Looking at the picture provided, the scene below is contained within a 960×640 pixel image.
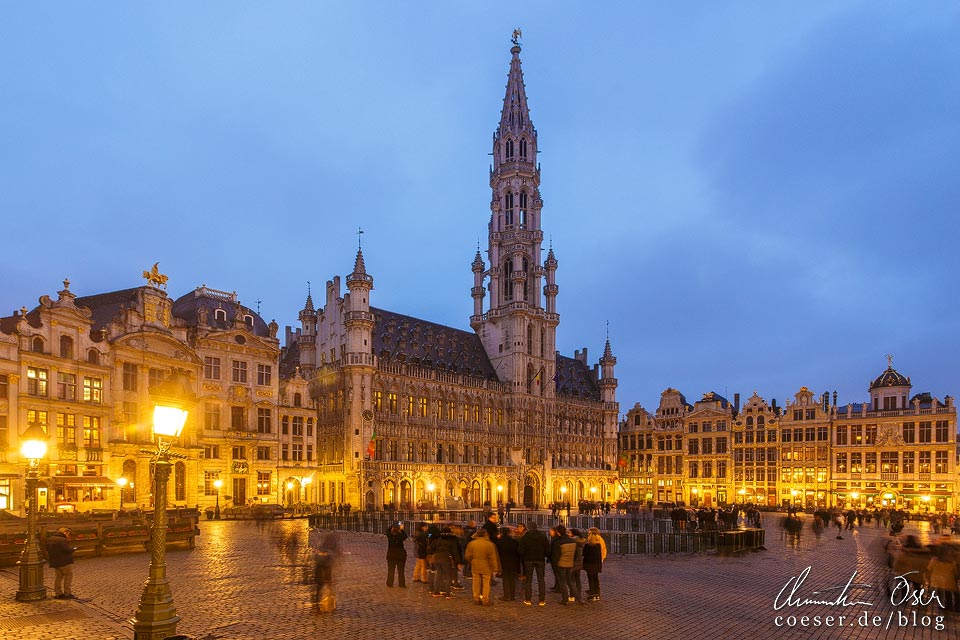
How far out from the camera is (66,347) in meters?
45.7

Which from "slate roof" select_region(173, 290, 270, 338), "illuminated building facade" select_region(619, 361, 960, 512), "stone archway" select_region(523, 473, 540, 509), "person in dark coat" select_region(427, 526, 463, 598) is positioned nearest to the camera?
"person in dark coat" select_region(427, 526, 463, 598)

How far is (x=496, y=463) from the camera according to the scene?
79750mm

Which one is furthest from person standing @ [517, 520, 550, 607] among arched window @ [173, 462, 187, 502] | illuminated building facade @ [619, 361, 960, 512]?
illuminated building facade @ [619, 361, 960, 512]

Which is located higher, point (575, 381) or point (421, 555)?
point (575, 381)

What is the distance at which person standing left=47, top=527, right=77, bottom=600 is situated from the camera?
1709 cm

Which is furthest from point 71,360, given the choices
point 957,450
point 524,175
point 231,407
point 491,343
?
point 957,450

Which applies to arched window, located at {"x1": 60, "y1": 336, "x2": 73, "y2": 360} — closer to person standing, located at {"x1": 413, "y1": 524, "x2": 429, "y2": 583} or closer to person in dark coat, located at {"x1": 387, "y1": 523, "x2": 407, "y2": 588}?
person standing, located at {"x1": 413, "y1": 524, "x2": 429, "y2": 583}

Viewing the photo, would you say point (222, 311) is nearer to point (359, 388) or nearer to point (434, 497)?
point (359, 388)

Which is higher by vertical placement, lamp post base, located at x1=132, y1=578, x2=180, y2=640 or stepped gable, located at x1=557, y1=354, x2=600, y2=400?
stepped gable, located at x1=557, y1=354, x2=600, y2=400

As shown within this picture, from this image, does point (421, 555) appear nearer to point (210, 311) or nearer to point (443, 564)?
point (443, 564)

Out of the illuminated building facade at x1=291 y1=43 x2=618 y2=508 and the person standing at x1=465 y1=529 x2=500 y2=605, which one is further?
the illuminated building facade at x1=291 y1=43 x2=618 y2=508

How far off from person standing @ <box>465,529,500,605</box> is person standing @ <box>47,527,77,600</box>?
9.13m

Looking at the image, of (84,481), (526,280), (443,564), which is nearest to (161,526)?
(443,564)

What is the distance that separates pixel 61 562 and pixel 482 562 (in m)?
9.56
